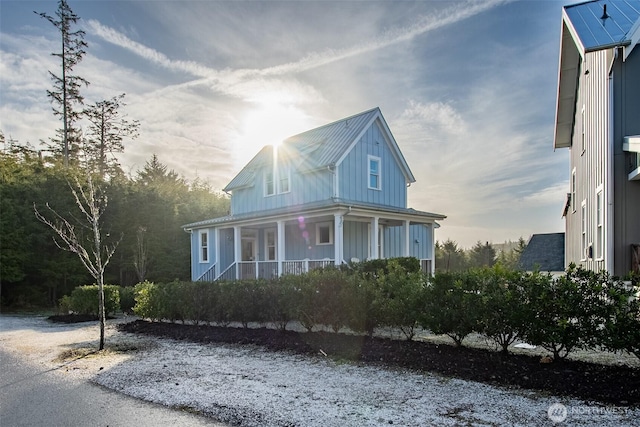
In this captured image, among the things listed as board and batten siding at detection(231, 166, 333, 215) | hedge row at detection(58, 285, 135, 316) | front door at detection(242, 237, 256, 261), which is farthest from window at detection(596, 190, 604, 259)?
hedge row at detection(58, 285, 135, 316)

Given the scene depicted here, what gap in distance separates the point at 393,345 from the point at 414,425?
2.81m

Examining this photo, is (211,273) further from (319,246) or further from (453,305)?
(453,305)

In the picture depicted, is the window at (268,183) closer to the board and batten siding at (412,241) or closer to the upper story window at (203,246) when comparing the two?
the upper story window at (203,246)

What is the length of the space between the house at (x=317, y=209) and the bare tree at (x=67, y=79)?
1240 centimetres

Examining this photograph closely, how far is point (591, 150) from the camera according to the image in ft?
33.1

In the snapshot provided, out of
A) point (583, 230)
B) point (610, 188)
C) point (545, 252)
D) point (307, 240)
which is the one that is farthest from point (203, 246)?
point (545, 252)

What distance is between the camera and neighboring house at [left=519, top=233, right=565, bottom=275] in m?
20.7

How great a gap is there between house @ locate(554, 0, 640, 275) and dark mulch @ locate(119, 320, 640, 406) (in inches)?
157

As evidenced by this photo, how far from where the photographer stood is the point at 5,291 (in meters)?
18.3

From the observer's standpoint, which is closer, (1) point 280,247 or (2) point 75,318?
(2) point 75,318

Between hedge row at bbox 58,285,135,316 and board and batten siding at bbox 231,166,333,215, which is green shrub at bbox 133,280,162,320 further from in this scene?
board and batten siding at bbox 231,166,333,215

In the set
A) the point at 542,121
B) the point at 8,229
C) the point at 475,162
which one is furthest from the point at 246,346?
the point at 8,229

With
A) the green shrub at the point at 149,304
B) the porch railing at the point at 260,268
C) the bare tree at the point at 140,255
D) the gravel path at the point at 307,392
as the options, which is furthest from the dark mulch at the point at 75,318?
the bare tree at the point at 140,255

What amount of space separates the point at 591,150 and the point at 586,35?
9.30ft
